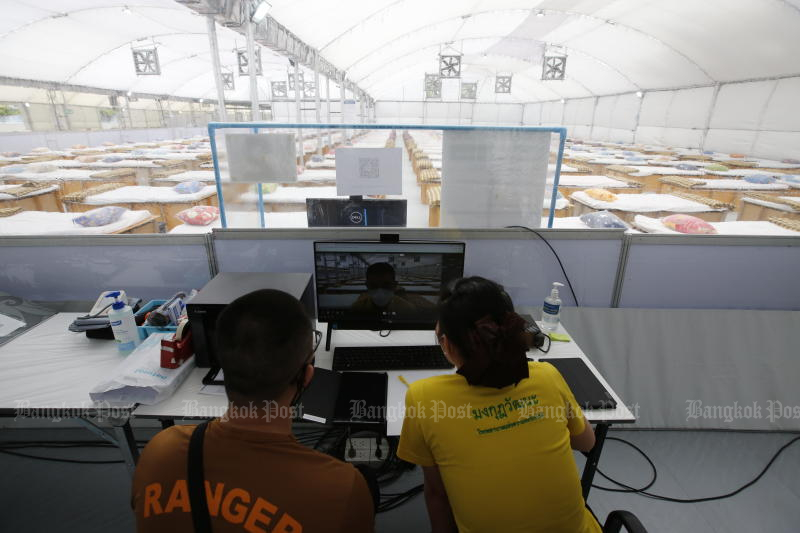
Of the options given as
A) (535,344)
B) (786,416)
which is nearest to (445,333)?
(535,344)

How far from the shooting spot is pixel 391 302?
172cm

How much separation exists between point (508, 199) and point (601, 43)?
12.6m

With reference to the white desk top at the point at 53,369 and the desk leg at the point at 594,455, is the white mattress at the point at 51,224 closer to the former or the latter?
the white desk top at the point at 53,369

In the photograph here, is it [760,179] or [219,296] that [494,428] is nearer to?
[219,296]

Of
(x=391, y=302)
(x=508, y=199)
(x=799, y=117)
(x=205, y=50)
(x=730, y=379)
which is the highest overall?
(x=205, y=50)

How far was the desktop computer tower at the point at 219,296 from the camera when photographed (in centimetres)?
148

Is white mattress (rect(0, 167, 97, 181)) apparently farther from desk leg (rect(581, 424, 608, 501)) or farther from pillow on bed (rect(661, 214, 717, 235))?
pillow on bed (rect(661, 214, 717, 235))

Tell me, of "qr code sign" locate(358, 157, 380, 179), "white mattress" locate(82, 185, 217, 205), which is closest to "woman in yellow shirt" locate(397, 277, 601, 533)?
"qr code sign" locate(358, 157, 380, 179)

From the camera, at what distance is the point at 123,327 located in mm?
1646

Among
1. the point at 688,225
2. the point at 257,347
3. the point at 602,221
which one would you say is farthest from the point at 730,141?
the point at 257,347

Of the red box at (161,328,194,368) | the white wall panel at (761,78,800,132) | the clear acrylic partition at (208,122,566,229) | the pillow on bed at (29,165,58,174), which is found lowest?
the red box at (161,328,194,368)

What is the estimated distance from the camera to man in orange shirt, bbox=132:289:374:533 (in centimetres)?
73

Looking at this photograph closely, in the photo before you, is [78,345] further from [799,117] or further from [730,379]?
[799,117]

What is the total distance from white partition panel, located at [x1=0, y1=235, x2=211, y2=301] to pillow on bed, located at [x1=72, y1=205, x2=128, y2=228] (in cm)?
224
